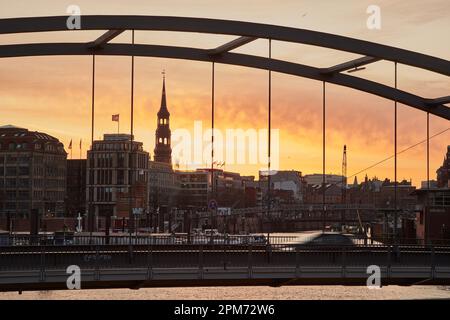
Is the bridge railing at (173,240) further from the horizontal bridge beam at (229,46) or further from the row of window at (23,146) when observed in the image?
the row of window at (23,146)

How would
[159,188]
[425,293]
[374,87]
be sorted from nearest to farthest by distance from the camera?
[374,87] < [425,293] < [159,188]

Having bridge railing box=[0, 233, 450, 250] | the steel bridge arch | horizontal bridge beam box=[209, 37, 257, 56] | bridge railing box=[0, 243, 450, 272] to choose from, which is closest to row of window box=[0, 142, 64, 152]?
bridge railing box=[0, 233, 450, 250]

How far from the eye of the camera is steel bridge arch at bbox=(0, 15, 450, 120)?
22906 mm

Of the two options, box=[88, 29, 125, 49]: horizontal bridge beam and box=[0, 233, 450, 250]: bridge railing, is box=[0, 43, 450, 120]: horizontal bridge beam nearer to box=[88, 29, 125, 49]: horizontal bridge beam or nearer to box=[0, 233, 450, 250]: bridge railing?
box=[88, 29, 125, 49]: horizontal bridge beam

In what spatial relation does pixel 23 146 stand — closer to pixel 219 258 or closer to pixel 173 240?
pixel 173 240

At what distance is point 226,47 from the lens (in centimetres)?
2616

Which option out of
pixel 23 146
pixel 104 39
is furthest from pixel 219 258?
pixel 23 146

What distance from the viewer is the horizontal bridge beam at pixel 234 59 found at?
949 inches

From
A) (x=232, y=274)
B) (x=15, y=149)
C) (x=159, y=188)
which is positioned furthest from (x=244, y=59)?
(x=159, y=188)

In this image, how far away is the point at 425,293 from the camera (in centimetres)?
5109

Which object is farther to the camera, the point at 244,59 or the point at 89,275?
the point at 244,59
